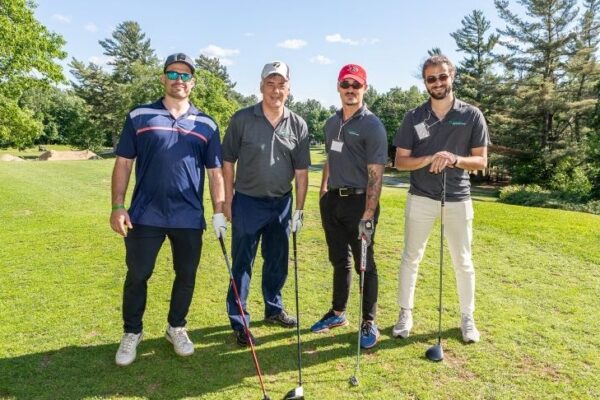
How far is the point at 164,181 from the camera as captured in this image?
12.8ft

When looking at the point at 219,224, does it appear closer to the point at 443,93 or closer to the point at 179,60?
the point at 179,60

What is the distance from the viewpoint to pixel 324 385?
3697 millimetres

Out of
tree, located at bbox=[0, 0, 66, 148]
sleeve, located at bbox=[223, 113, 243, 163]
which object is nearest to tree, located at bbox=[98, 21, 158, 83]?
tree, located at bbox=[0, 0, 66, 148]

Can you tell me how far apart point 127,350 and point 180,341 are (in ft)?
1.57

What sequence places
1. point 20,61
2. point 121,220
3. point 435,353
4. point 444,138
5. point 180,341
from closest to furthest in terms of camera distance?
1. point 121,220
2. point 435,353
3. point 180,341
4. point 444,138
5. point 20,61

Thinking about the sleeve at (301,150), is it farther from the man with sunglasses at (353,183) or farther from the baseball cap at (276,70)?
the baseball cap at (276,70)

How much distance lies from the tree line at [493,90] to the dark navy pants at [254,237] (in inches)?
802

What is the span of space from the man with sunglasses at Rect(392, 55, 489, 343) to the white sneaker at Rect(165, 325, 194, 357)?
2.11m

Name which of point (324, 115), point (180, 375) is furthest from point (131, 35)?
point (180, 375)

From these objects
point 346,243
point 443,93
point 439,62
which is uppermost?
point 439,62

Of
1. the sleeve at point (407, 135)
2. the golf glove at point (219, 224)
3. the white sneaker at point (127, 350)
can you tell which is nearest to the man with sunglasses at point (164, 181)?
the white sneaker at point (127, 350)

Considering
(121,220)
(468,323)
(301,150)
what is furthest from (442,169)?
(121,220)

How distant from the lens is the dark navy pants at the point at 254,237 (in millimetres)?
4484

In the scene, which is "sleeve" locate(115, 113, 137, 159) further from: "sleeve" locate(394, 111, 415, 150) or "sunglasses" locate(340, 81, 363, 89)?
"sleeve" locate(394, 111, 415, 150)
